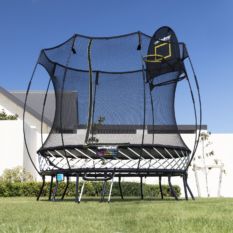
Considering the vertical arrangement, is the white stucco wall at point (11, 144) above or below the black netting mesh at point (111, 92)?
below

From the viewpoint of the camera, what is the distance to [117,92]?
6676 mm

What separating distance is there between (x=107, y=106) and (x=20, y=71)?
31.3ft

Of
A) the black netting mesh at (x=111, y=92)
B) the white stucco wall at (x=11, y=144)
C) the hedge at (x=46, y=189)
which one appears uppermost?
the black netting mesh at (x=111, y=92)

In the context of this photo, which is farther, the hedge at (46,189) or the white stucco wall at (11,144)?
the white stucco wall at (11,144)

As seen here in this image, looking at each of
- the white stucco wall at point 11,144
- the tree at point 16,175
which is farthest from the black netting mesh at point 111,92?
the white stucco wall at point 11,144

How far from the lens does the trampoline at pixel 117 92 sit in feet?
21.0

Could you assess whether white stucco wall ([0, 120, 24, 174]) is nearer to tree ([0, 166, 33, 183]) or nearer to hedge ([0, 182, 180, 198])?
tree ([0, 166, 33, 183])

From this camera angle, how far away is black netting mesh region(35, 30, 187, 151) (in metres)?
6.50

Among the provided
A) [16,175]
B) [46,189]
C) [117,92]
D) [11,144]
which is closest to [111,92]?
[117,92]

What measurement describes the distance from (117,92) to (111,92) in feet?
0.29

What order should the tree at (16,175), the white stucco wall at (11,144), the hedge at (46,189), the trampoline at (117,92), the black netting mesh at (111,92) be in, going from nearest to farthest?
the trampoline at (117,92) < the black netting mesh at (111,92) < the hedge at (46,189) < the tree at (16,175) < the white stucco wall at (11,144)

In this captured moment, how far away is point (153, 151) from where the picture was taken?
5.93 metres

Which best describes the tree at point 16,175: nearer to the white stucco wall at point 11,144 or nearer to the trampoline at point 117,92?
the white stucco wall at point 11,144

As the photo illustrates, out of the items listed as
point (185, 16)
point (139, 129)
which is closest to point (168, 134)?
point (139, 129)
